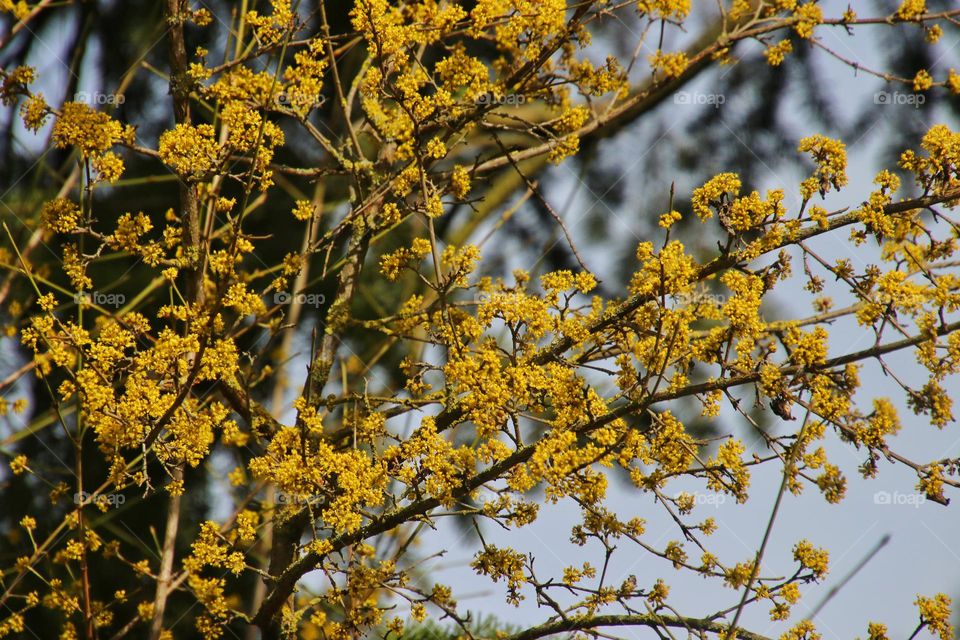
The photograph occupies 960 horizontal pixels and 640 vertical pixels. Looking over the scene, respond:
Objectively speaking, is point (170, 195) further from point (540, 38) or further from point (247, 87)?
point (540, 38)

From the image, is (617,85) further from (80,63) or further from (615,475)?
(615,475)

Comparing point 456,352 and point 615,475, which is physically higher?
point 615,475

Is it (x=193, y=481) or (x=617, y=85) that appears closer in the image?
(x=617, y=85)

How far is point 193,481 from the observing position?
127 inches

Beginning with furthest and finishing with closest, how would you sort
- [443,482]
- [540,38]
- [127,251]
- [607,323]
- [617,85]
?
[617,85], [540,38], [127,251], [607,323], [443,482]

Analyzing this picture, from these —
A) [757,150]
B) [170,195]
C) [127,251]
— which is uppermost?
[757,150]

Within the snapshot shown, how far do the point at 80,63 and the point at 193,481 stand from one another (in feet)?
5.00

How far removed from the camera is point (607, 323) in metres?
1.58

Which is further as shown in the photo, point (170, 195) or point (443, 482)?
point (170, 195)

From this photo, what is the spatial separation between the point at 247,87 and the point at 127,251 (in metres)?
0.39

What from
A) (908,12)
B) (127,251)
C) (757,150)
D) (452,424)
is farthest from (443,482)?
(757,150)

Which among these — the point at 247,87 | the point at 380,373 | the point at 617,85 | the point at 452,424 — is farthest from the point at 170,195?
the point at 452,424

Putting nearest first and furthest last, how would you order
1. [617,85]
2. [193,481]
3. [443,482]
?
[443,482], [617,85], [193,481]

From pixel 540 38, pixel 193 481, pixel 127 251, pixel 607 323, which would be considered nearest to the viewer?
pixel 607 323
